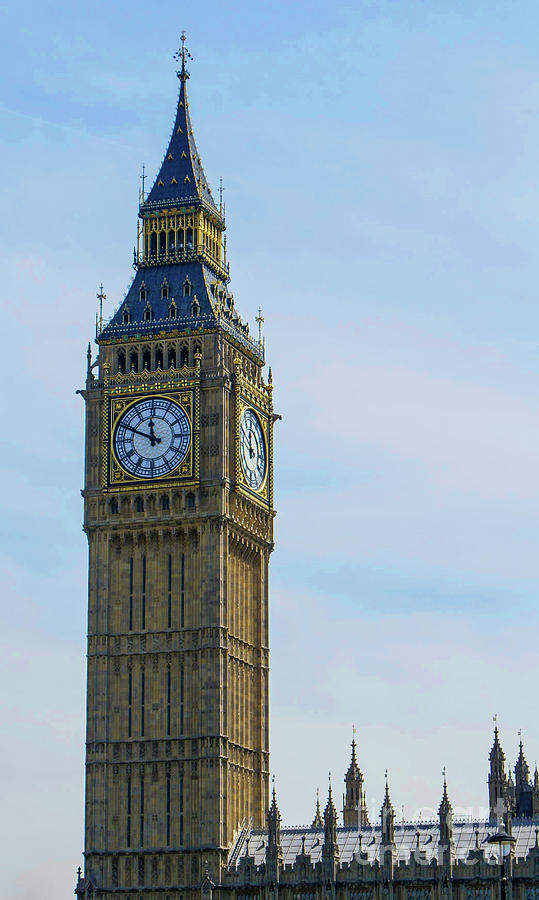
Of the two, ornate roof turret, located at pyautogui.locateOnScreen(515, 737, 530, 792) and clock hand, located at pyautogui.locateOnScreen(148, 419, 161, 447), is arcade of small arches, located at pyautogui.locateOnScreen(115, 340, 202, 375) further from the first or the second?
ornate roof turret, located at pyautogui.locateOnScreen(515, 737, 530, 792)

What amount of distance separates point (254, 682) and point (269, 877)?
47.1 feet

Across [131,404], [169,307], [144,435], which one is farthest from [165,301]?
[144,435]

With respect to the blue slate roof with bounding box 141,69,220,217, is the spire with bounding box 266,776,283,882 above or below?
below

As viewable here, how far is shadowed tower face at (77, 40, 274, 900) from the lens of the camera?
106 m

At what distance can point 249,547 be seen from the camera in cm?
11431

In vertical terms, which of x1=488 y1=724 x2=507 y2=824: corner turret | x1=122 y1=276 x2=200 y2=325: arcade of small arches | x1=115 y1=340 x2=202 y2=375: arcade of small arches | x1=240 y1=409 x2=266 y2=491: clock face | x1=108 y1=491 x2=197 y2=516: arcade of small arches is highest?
x1=122 y1=276 x2=200 y2=325: arcade of small arches

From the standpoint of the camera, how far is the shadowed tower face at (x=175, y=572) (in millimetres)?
106438

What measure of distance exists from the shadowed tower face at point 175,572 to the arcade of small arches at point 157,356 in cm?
9

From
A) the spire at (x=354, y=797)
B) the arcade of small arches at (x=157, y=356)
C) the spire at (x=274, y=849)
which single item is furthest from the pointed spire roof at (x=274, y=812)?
the arcade of small arches at (x=157, y=356)

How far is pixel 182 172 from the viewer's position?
394 ft

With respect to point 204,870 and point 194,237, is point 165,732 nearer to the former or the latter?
point 204,870

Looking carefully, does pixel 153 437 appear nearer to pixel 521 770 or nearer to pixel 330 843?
pixel 330 843

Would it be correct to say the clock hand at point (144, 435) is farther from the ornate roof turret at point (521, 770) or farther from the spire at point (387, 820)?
the ornate roof turret at point (521, 770)

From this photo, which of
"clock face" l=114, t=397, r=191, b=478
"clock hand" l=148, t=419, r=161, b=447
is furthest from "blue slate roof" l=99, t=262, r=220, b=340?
"clock hand" l=148, t=419, r=161, b=447
